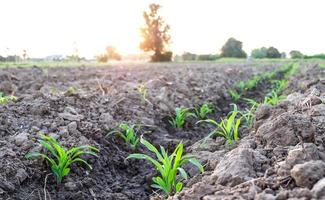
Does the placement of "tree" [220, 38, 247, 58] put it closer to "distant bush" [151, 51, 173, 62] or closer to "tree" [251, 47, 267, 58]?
"tree" [251, 47, 267, 58]

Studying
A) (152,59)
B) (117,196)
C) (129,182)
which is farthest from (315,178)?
(152,59)

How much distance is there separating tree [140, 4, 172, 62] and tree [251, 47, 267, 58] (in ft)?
39.5

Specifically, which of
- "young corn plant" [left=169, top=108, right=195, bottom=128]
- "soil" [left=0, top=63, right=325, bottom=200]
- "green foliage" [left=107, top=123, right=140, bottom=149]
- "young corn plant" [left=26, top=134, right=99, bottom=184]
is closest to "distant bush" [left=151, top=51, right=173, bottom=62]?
"soil" [left=0, top=63, right=325, bottom=200]

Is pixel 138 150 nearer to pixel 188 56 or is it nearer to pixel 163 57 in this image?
pixel 163 57

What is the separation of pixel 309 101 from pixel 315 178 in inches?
94.9

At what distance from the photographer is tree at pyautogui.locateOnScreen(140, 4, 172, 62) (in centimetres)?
4191

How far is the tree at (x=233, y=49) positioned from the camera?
52.3 metres

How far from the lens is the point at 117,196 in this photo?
3.30 metres

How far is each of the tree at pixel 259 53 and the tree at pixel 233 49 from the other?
7.27 ft

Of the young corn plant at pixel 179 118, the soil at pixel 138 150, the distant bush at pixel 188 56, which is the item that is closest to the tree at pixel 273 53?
the distant bush at pixel 188 56

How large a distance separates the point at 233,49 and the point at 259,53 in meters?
4.11

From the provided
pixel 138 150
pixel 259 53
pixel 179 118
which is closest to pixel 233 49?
pixel 259 53

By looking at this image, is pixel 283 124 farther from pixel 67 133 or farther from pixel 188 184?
pixel 67 133

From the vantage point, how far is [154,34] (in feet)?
139
